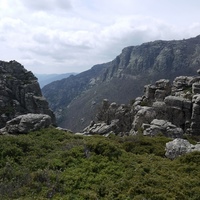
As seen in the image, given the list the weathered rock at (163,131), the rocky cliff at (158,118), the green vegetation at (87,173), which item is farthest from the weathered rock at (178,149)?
the weathered rock at (163,131)

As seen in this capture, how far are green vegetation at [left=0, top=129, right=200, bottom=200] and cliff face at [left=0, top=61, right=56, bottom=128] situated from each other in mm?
51265

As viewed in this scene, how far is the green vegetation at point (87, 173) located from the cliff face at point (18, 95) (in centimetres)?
5126

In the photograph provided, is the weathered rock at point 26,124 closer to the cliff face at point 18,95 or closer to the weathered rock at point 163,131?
the weathered rock at point 163,131

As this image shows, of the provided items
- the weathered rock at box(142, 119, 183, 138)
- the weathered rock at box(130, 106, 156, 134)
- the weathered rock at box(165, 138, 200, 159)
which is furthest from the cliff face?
the weathered rock at box(165, 138, 200, 159)

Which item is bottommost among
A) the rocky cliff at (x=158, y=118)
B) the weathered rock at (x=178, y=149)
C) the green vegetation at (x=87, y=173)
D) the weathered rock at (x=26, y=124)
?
the rocky cliff at (x=158, y=118)

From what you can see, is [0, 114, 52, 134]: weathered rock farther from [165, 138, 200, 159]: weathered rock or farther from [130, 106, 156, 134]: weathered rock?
[130, 106, 156, 134]: weathered rock

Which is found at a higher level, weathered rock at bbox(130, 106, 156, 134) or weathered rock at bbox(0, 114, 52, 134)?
weathered rock at bbox(0, 114, 52, 134)

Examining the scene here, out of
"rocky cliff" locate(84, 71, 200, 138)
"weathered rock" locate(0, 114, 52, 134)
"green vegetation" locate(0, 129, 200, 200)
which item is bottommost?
"rocky cliff" locate(84, 71, 200, 138)

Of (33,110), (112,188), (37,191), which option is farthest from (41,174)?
(33,110)

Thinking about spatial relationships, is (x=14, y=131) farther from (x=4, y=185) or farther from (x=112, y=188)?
(x=112, y=188)

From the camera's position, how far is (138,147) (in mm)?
25109

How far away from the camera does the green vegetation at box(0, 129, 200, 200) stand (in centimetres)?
1356

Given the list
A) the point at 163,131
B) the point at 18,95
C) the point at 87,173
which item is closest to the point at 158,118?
the point at 163,131

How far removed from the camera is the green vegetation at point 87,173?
1356cm
